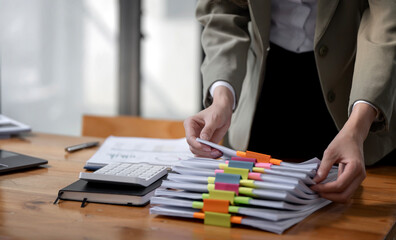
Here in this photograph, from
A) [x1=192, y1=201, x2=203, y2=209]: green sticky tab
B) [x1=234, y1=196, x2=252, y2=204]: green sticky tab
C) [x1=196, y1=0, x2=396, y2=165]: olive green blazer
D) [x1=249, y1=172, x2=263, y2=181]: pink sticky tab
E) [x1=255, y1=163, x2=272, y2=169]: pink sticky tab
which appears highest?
[x1=196, y1=0, x2=396, y2=165]: olive green blazer

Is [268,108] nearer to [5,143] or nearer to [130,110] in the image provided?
[5,143]

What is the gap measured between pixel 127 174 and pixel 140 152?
0.41m

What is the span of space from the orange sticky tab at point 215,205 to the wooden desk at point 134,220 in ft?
0.10

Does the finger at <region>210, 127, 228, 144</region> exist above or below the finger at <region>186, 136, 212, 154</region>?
below

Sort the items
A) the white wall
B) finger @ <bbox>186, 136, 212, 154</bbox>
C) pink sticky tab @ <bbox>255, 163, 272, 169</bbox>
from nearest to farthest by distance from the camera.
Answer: pink sticky tab @ <bbox>255, 163, 272, 169</bbox>
finger @ <bbox>186, 136, 212, 154</bbox>
the white wall

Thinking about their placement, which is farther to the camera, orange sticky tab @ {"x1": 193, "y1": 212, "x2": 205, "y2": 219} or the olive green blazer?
the olive green blazer

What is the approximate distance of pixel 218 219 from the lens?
0.82 m

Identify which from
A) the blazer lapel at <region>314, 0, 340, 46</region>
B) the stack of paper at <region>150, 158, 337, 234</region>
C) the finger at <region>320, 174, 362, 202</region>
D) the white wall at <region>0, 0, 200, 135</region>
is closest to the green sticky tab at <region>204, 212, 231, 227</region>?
the stack of paper at <region>150, 158, 337, 234</region>

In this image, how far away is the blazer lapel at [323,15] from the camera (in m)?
1.29

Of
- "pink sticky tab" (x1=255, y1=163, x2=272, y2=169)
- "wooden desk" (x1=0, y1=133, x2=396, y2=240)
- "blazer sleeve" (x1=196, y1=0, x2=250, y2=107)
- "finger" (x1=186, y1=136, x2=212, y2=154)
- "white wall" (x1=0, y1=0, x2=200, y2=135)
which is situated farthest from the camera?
"white wall" (x1=0, y1=0, x2=200, y2=135)

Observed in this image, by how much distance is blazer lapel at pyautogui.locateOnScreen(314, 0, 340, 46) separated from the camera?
1286 millimetres

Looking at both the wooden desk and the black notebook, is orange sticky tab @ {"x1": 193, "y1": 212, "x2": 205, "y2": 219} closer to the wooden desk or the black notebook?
the wooden desk

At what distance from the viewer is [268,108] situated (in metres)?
1.53

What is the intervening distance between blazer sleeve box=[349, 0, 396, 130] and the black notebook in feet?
1.70
